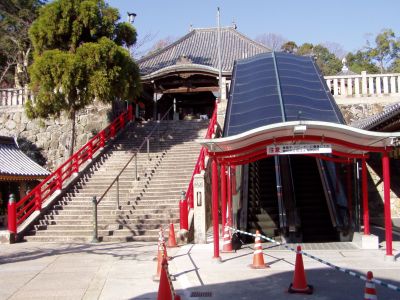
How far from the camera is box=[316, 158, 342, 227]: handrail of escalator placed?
12738 mm

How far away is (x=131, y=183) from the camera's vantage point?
55.4ft

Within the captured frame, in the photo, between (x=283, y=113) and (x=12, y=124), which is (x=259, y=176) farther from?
(x=12, y=124)

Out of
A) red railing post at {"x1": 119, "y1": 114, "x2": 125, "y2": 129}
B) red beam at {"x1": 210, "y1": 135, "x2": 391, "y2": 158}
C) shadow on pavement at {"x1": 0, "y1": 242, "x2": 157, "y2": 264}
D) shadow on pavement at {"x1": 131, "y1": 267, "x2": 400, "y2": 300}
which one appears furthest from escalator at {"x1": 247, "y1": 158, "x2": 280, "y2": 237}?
red railing post at {"x1": 119, "y1": 114, "x2": 125, "y2": 129}

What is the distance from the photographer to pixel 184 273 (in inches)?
332

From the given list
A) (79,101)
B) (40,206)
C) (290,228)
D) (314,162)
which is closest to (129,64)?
(79,101)

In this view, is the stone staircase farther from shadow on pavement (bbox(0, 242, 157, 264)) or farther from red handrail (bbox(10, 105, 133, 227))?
shadow on pavement (bbox(0, 242, 157, 264))

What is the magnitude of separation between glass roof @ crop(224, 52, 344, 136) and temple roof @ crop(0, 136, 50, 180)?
8.83 meters

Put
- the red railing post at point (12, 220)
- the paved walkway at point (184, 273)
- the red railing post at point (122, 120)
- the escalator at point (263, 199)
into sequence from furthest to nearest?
the red railing post at point (122, 120) < the red railing post at point (12, 220) < the escalator at point (263, 199) < the paved walkway at point (184, 273)

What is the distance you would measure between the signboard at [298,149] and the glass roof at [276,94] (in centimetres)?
67

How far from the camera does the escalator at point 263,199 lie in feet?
43.9

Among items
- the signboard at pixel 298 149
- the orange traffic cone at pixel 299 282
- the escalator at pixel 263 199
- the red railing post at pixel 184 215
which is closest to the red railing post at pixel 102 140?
the escalator at pixel 263 199

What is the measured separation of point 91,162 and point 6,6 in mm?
17351

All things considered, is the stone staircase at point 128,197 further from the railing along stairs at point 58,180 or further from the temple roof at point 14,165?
the temple roof at point 14,165

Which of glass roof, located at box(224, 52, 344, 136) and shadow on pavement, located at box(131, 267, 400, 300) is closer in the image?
shadow on pavement, located at box(131, 267, 400, 300)
